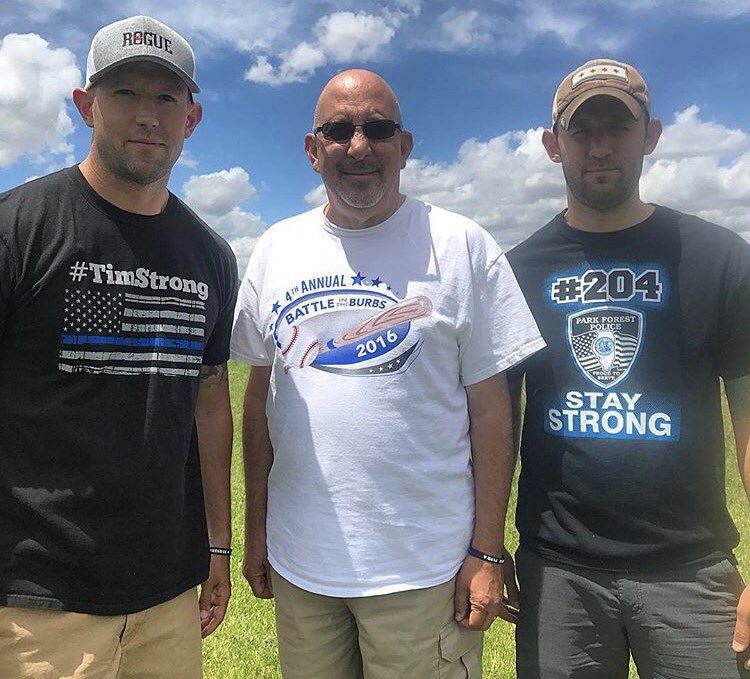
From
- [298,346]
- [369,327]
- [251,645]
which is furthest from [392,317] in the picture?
[251,645]

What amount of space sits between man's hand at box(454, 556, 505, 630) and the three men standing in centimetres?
22

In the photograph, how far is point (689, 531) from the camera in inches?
99.4

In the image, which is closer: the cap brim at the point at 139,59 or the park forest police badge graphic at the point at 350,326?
the cap brim at the point at 139,59

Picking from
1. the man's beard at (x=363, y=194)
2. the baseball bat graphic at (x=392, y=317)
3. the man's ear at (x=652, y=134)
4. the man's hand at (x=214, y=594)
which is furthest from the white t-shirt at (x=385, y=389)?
the man's ear at (x=652, y=134)

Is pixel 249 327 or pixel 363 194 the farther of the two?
pixel 249 327

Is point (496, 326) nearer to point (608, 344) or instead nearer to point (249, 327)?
point (608, 344)

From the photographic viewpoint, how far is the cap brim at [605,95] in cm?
264

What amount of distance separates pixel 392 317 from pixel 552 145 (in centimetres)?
102

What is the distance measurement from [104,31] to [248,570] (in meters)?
2.20

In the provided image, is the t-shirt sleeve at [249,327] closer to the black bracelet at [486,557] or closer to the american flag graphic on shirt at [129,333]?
the american flag graphic on shirt at [129,333]

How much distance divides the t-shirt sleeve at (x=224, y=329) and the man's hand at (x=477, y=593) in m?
1.30

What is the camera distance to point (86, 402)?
2.31 meters

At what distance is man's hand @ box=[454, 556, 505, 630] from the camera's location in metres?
2.56

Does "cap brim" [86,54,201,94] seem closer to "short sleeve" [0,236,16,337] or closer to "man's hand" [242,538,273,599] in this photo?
"short sleeve" [0,236,16,337]
